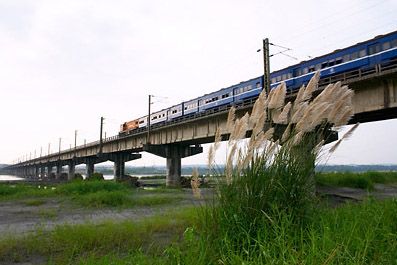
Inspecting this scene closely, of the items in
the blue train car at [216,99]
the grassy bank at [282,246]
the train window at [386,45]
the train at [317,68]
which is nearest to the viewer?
the grassy bank at [282,246]

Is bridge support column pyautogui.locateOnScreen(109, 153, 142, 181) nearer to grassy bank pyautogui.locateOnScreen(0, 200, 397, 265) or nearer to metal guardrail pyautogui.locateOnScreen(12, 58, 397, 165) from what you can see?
metal guardrail pyautogui.locateOnScreen(12, 58, 397, 165)

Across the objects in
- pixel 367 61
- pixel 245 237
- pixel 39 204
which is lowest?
pixel 39 204

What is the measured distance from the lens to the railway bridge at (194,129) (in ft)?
57.2

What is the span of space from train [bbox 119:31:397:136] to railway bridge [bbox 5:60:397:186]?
630 mm

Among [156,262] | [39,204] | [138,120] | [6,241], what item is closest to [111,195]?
[39,204]

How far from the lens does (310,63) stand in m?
23.4

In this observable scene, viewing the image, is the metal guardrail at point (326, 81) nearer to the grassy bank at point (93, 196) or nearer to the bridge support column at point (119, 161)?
the bridge support column at point (119, 161)

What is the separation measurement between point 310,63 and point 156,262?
2237 cm

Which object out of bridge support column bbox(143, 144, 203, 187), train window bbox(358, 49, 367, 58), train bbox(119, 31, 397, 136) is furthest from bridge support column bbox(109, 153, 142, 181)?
train window bbox(358, 49, 367, 58)

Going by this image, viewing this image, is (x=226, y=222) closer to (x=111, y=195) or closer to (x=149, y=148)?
(x=111, y=195)

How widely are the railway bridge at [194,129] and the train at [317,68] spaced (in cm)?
63

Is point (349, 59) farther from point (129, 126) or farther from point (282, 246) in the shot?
point (129, 126)

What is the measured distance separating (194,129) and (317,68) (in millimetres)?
14736

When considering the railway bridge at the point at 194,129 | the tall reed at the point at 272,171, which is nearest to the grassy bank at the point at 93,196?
the railway bridge at the point at 194,129
